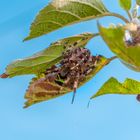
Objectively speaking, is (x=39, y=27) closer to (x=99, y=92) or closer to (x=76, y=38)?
(x=76, y=38)

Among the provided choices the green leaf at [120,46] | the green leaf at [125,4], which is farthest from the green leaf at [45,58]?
the green leaf at [120,46]

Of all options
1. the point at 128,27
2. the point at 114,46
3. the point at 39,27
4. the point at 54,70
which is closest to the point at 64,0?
the point at 39,27

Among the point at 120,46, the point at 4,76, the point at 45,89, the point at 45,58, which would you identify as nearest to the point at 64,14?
the point at 45,58

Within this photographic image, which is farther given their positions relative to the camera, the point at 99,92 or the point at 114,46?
the point at 99,92

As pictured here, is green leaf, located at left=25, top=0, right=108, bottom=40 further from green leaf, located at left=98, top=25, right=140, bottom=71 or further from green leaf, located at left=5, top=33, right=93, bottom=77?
green leaf, located at left=98, top=25, right=140, bottom=71

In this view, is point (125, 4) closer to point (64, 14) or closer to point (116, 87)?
point (64, 14)

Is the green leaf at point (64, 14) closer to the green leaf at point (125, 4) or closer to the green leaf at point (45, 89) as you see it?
the green leaf at point (125, 4)
